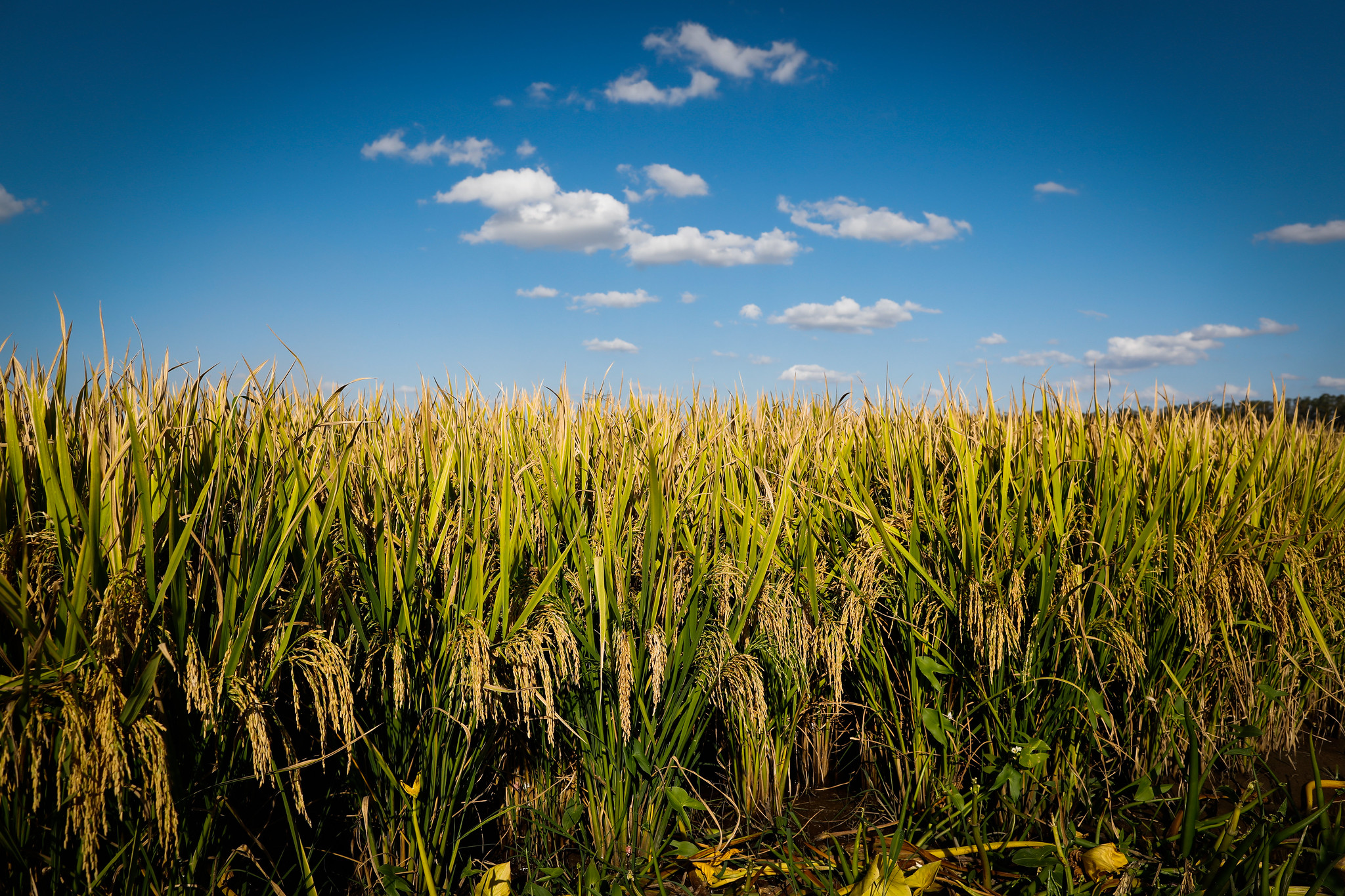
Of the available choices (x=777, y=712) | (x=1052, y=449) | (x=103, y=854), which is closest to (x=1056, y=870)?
(x=777, y=712)

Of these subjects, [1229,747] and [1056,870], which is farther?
[1229,747]

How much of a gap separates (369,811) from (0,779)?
96cm

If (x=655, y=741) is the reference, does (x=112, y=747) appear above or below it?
above

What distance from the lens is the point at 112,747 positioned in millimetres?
1366

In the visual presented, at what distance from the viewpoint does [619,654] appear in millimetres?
1996

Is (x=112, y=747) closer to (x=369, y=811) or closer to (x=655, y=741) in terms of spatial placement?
(x=369, y=811)

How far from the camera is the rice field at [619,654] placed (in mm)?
1591

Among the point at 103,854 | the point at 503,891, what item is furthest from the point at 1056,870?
the point at 103,854

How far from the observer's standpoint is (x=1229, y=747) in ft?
8.54

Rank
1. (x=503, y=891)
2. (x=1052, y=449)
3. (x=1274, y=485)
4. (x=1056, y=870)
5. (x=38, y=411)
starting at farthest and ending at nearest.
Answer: (x=1274, y=485)
(x=1052, y=449)
(x=1056, y=870)
(x=503, y=891)
(x=38, y=411)

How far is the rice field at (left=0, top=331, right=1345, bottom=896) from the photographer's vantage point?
1.59 metres

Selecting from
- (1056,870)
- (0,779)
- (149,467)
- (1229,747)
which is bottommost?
(1056,870)

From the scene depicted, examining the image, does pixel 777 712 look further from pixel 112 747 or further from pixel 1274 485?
pixel 1274 485

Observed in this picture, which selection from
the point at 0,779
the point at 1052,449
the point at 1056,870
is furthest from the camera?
the point at 1052,449
